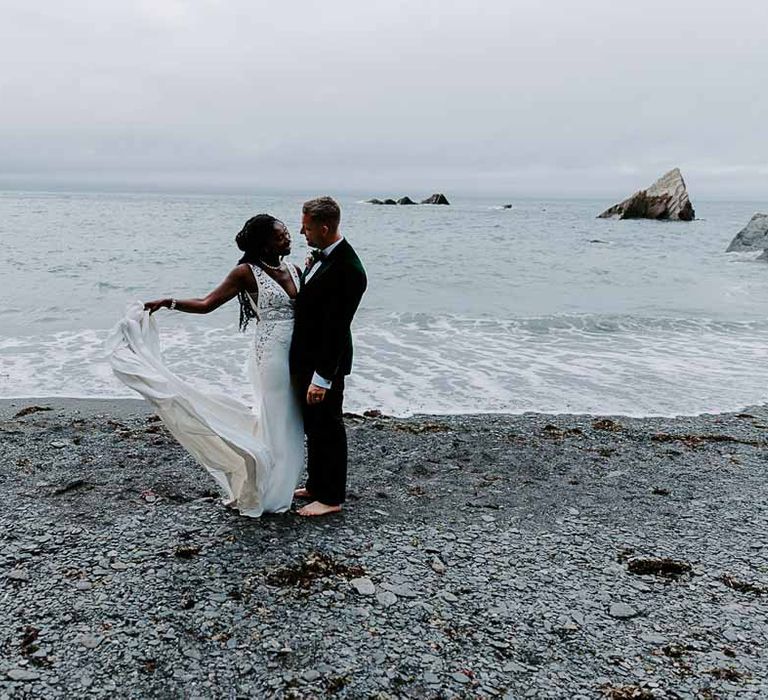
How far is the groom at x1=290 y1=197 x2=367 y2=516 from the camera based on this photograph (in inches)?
211

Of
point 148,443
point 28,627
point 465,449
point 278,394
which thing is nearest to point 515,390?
point 465,449

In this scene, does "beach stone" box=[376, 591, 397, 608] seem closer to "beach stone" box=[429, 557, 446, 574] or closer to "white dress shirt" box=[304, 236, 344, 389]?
"beach stone" box=[429, 557, 446, 574]

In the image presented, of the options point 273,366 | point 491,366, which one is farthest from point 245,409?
point 491,366

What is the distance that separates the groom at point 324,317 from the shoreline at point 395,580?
0.94 m

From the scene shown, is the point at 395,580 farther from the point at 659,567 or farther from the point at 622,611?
the point at 659,567

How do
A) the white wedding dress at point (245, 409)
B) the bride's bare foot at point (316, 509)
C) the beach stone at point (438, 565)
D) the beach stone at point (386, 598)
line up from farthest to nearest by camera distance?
A: the bride's bare foot at point (316, 509), the white wedding dress at point (245, 409), the beach stone at point (438, 565), the beach stone at point (386, 598)

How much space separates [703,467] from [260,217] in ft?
17.8

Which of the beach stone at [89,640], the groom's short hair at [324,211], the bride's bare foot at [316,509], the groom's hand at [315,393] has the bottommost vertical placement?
the beach stone at [89,640]

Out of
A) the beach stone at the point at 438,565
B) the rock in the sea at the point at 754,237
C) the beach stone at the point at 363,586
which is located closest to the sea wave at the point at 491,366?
the beach stone at the point at 438,565

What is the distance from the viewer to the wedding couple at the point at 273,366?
539 cm

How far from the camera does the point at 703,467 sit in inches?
317

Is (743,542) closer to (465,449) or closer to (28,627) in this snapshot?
(465,449)

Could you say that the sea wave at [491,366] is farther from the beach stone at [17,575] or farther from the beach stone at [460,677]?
the beach stone at [460,677]

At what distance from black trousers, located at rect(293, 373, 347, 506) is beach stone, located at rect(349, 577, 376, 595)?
1.20 m
